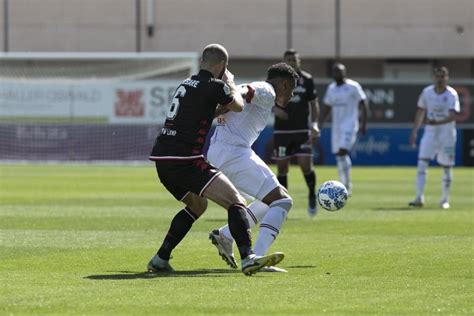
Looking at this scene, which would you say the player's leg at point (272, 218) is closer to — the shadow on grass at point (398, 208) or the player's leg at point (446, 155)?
the shadow on grass at point (398, 208)

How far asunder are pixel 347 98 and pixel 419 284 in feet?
47.4

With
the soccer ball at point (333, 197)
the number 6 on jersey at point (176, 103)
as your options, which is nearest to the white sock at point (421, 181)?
the soccer ball at point (333, 197)

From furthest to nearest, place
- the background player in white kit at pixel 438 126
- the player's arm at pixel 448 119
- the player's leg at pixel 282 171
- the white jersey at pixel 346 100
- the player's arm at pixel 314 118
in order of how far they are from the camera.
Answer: the white jersey at pixel 346 100 → the player's arm at pixel 448 119 → the background player in white kit at pixel 438 126 → the player's arm at pixel 314 118 → the player's leg at pixel 282 171

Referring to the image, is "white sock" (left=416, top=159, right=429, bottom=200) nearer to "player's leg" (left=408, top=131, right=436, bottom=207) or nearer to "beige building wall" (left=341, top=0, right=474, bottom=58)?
"player's leg" (left=408, top=131, right=436, bottom=207)

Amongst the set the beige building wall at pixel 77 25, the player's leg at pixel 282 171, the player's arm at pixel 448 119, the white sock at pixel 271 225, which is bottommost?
the player's leg at pixel 282 171

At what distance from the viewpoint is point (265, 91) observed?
1201 centimetres

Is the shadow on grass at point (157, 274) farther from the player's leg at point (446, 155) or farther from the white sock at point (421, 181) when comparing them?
the player's leg at point (446, 155)

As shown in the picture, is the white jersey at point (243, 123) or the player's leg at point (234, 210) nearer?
the player's leg at point (234, 210)

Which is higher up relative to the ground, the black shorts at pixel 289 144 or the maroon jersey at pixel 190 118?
the maroon jersey at pixel 190 118

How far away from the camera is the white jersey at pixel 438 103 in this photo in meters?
22.0

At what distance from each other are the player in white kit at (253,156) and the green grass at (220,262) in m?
0.46

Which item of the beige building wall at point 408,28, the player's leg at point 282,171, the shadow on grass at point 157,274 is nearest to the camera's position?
the shadow on grass at point 157,274

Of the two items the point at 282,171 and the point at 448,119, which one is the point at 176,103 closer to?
the point at 282,171

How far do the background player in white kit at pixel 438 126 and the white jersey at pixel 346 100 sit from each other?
8.46 feet
